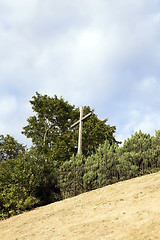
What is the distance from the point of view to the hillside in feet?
24.7

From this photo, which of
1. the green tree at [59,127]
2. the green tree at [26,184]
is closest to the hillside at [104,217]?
the green tree at [26,184]

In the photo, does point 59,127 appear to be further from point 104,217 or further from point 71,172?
point 104,217

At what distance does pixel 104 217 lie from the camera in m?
9.28

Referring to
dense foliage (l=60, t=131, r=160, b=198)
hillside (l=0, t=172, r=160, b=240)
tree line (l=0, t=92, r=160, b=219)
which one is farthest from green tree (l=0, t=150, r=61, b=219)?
hillside (l=0, t=172, r=160, b=240)

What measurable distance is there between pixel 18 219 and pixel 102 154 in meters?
6.54

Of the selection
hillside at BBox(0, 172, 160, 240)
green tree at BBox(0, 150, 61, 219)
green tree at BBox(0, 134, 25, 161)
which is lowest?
hillside at BBox(0, 172, 160, 240)

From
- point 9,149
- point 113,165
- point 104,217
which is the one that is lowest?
point 104,217

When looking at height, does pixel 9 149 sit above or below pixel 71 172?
above

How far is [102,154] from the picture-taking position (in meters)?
16.4

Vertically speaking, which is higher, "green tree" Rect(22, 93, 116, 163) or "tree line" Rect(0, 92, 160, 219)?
"green tree" Rect(22, 93, 116, 163)

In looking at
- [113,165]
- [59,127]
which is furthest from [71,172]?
[59,127]

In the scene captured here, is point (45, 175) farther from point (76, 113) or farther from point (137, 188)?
point (76, 113)

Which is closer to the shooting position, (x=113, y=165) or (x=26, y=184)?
(x=113, y=165)

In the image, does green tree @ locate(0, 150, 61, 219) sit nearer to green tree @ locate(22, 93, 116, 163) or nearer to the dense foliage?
the dense foliage
